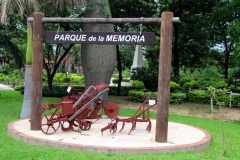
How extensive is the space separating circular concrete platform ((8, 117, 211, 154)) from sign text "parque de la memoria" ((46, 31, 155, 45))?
1.95 meters

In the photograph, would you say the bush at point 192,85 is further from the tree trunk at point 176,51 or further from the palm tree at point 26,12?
the palm tree at point 26,12

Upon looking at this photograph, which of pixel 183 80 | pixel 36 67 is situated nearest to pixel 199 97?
pixel 183 80

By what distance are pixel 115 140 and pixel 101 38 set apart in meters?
2.09

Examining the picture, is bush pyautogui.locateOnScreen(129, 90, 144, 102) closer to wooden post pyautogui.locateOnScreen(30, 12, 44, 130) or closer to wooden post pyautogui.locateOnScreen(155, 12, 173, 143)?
wooden post pyautogui.locateOnScreen(30, 12, 44, 130)

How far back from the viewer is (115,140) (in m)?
5.87

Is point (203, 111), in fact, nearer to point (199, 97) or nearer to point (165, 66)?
point (199, 97)

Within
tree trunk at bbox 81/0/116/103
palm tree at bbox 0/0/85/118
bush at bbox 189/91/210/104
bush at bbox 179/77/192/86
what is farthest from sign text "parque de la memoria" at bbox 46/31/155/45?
bush at bbox 179/77/192/86

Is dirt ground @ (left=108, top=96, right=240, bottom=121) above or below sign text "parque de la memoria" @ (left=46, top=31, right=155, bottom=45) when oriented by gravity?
below

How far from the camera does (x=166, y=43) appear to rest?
5711 millimetres

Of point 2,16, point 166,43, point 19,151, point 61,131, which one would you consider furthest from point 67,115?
point 2,16

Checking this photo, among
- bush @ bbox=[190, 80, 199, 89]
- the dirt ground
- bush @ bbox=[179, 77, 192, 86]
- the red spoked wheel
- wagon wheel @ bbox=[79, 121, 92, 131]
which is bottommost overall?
the dirt ground

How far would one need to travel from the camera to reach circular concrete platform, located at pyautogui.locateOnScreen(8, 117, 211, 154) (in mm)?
5246

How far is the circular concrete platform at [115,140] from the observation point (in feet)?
17.2

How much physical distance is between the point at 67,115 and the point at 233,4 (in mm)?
9527
